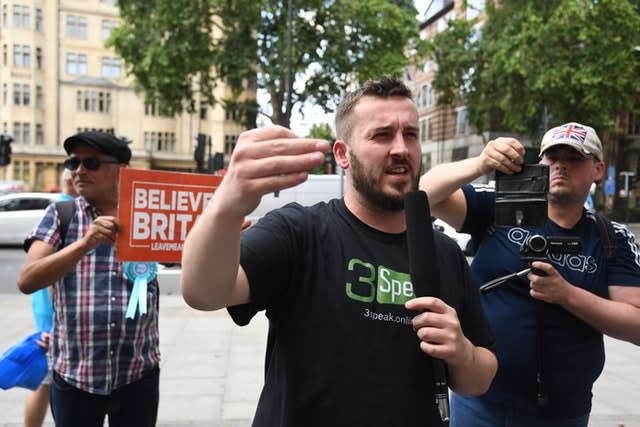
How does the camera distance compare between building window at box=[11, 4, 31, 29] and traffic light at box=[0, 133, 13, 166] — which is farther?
building window at box=[11, 4, 31, 29]

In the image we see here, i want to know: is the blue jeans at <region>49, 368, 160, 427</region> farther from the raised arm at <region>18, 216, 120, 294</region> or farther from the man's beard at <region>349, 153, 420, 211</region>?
the man's beard at <region>349, 153, 420, 211</region>

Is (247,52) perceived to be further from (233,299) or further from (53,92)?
(53,92)

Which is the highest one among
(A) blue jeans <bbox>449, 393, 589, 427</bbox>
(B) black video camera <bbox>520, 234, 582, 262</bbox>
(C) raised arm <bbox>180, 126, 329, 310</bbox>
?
(C) raised arm <bbox>180, 126, 329, 310</bbox>

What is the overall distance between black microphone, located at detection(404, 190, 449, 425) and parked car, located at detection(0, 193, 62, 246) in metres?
16.8

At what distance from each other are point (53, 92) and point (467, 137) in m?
33.2

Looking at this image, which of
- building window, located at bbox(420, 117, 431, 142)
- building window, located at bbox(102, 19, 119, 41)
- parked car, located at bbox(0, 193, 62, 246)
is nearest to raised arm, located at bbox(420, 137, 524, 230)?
parked car, located at bbox(0, 193, 62, 246)

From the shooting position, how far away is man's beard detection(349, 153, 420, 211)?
1.61m

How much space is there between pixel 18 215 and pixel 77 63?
35535 millimetres

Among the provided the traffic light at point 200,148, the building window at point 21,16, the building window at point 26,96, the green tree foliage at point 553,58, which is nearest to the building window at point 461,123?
the green tree foliage at point 553,58

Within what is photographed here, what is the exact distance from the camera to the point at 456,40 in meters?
26.9

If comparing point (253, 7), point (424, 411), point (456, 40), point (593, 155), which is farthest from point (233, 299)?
point (456, 40)

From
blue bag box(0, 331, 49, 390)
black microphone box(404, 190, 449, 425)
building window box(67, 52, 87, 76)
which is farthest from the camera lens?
building window box(67, 52, 87, 76)

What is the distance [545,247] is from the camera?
2.06 m

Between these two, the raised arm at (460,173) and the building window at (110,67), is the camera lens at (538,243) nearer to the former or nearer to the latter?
the raised arm at (460,173)
